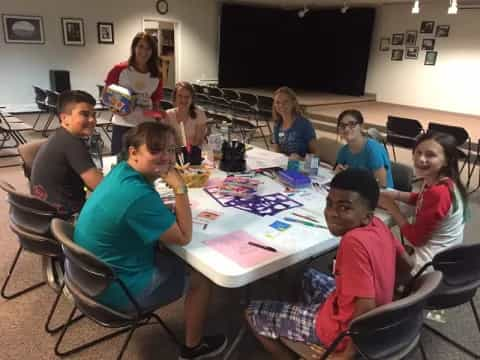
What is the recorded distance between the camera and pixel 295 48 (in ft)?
38.3

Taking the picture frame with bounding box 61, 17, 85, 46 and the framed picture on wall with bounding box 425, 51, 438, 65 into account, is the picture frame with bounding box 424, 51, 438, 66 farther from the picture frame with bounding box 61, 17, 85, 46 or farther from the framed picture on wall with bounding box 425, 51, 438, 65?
the picture frame with bounding box 61, 17, 85, 46

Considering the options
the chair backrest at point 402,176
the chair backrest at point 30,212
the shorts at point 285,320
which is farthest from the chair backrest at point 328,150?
the chair backrest at point 30,212

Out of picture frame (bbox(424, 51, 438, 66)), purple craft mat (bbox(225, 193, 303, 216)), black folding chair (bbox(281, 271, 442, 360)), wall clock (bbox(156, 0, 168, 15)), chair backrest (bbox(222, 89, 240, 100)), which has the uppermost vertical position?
wall clock (bbox(156, 0, 168, 15))

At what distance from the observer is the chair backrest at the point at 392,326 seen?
1.13 m

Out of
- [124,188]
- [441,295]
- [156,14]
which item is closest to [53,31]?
[156,14]

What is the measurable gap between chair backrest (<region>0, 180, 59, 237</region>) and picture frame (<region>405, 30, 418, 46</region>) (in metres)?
9.18

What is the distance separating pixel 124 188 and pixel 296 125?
203cm

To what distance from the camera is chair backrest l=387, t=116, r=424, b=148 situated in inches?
197

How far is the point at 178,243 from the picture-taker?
1.49m

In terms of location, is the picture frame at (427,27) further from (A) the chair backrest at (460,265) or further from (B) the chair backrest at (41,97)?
(A) the chair backrest at (460,265)

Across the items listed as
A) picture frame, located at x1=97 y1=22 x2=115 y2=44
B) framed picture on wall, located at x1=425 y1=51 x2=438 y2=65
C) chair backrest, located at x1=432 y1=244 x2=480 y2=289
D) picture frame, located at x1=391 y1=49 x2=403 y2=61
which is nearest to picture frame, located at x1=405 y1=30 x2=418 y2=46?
picture frame, located at x1=391 y1=49 x2=403 y2=61

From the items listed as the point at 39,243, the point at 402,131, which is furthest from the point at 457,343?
the point at 402,131

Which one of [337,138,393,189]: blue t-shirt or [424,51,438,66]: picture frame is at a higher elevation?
[424,51,438,66]: picture frame

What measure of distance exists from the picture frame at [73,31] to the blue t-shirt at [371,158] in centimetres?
782
